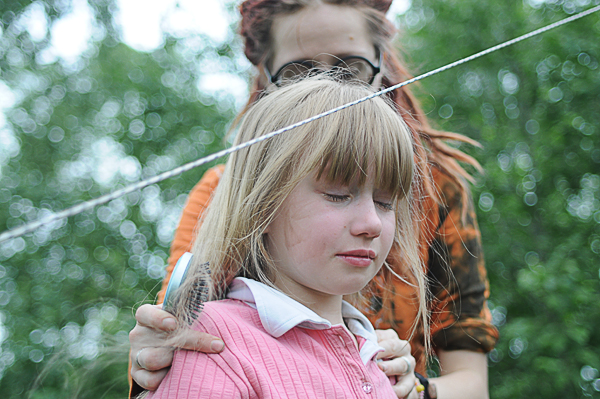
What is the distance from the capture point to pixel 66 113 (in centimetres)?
823

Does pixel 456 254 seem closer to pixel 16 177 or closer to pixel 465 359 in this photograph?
pixel 465 359

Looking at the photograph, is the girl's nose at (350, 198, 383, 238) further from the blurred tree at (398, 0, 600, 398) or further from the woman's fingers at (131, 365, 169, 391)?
the blurred tree at (398, 0, 600, 398)

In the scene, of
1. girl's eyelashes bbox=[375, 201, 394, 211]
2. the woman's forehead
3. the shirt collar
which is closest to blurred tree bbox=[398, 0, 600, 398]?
the woman's forehead

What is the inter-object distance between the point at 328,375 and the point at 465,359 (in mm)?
760

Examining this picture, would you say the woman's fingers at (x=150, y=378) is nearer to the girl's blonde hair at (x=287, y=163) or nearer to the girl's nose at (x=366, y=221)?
the girl's blonde hair at (x=287, y=163)

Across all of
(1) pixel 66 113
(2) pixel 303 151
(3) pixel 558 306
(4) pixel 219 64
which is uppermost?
(2) pixel 303 151

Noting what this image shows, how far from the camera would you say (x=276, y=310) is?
2.99 ft

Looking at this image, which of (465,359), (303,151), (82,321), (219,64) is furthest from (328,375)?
(219,64)

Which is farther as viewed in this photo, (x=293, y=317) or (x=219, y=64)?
(x=219, y=64)

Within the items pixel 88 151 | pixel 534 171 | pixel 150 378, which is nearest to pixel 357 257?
pixel 150 378

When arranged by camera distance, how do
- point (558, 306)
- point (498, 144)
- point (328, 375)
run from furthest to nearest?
1. point (498, 144)
2. point (558, 306)
3. point (328, 375)

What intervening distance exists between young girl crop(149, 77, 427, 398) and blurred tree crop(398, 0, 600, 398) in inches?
114

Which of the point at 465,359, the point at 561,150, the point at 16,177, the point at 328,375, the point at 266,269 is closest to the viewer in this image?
the point at 328,375

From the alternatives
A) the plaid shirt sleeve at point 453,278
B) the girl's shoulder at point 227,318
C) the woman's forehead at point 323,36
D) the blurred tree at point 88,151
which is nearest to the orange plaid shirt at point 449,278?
the plaid shirt sleeve at point 453,278
